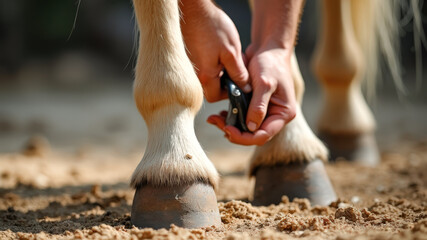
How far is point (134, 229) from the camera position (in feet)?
3.77

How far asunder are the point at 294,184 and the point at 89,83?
16.0 feet

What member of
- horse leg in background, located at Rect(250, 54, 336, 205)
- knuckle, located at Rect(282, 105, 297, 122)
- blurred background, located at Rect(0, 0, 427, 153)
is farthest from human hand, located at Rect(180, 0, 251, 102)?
blurred background, located at Rect(0, 0, 427, 153)

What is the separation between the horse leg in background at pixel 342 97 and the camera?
93.3 inches

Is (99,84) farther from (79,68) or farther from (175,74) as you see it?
(175,74)

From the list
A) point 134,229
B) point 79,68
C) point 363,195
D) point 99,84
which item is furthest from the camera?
point 79,68

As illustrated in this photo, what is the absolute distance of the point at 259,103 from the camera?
1.30 m

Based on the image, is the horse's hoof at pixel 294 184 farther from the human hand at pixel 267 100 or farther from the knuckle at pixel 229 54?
the knuckle at pixel 229 54

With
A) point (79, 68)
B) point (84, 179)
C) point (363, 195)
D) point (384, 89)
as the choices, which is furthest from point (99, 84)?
point (363, 195)

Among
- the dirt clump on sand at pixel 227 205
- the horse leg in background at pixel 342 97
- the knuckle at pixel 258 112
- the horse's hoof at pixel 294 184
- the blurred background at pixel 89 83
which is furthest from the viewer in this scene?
the blurred background at pixel 89 83

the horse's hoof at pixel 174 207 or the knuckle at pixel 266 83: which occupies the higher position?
the knuckle at pixel 266 83

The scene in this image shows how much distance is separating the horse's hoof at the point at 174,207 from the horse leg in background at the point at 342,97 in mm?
1351

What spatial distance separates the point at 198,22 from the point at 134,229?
59 centimetres

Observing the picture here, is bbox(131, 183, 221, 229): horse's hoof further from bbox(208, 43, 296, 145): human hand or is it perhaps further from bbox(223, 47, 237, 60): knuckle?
bbox(223, 47, 237, 60): knuckle

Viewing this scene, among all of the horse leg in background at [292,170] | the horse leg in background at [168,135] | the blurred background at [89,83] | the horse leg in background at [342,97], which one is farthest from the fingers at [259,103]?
the blurred background at [89,83]
